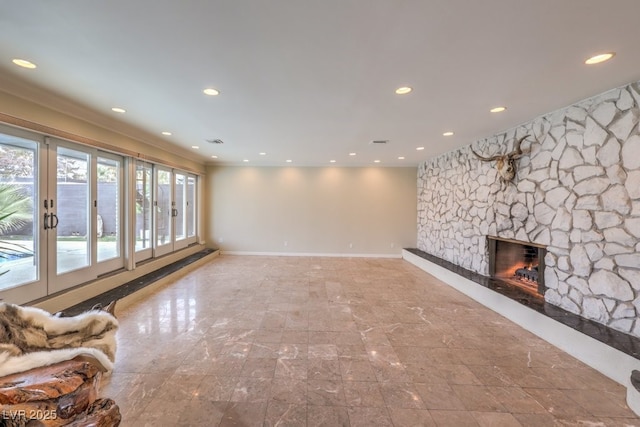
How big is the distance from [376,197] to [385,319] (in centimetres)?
449

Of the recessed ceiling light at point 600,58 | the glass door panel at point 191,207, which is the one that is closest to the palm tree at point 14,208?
the glass door panel at point 191,207

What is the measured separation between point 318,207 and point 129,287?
4677mm

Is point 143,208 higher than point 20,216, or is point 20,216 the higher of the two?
point 143,208

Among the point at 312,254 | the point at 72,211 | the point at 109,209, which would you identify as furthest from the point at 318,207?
the point at 72,211

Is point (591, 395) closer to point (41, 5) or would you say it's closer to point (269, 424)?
point (269, 424)

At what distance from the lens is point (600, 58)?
2.09 metres

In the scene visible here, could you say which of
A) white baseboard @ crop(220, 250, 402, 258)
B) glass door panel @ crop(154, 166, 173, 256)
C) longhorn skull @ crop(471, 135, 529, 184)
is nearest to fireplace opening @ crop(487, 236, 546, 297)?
longhorn skull @ crop(471, 135, 529, 184)

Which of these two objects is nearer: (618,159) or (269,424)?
(269,424)

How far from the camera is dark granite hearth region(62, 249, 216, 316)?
10.7 feet

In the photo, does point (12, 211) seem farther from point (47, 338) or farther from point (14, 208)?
point (47, 338)

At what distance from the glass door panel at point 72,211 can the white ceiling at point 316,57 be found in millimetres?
643

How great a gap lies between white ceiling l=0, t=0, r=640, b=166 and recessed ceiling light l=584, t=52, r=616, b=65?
0.17 feet

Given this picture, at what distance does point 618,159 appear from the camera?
2629mm

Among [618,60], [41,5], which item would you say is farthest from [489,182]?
[41,5]
